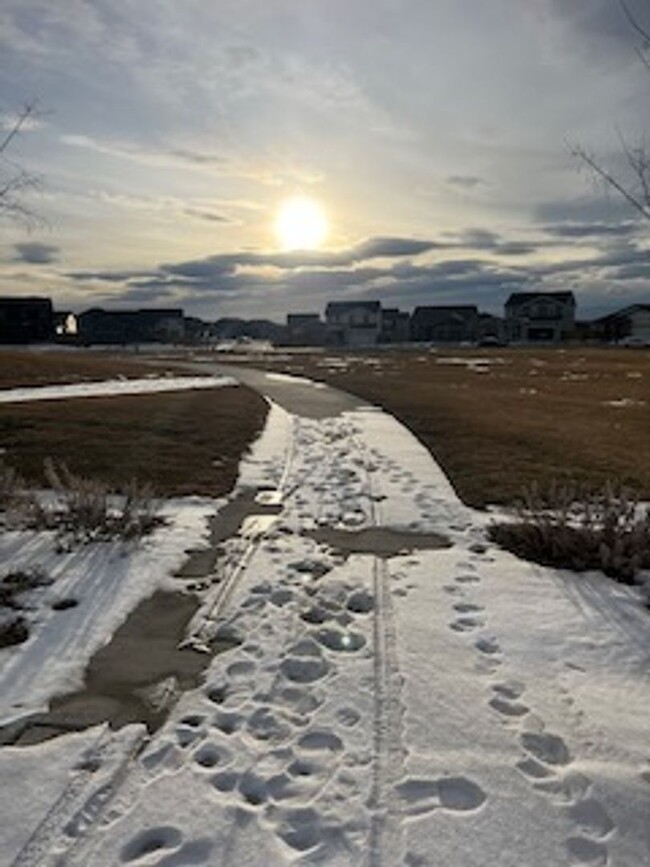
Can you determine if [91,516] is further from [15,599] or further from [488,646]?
[488,646]

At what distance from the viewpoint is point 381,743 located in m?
3.71

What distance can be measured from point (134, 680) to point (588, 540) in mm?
4357

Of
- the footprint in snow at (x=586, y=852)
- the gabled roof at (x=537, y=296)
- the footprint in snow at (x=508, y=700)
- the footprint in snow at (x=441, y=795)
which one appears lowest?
the footprint in snow at (x=508, y=700)

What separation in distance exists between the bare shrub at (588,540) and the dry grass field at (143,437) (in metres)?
4.12

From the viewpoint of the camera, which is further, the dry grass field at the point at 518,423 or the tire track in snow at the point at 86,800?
the dry grass field at the point at 518,423

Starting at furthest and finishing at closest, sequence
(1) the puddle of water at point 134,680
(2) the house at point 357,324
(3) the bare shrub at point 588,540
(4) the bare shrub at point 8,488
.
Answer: (2) the house at point 357,324 < (4) the bare shrub at point 8,488 < (3) the bare shrub at point 588,540 < (1) the puddle of water at point 134,680

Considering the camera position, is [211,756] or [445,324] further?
[445,324]

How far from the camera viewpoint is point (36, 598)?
5758 mm

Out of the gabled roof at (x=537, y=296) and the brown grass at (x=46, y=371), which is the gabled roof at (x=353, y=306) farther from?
the brown grass at (x=46, y=371)

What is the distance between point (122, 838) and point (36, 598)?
3127mm

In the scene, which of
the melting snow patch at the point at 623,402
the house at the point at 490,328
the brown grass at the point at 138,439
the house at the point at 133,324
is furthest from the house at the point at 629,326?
the brown grass at the point at 138,439

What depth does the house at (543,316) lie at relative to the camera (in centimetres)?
9944

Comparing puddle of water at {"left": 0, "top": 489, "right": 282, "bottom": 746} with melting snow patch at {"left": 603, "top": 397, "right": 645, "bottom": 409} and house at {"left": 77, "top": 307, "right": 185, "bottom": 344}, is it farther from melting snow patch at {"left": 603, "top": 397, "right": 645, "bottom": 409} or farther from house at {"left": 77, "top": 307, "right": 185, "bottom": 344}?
house at {"left": 77, "top": 307, "right": 185, "bottom": 344}

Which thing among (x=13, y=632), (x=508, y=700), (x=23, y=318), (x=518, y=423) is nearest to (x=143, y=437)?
(x=518, y=423)
